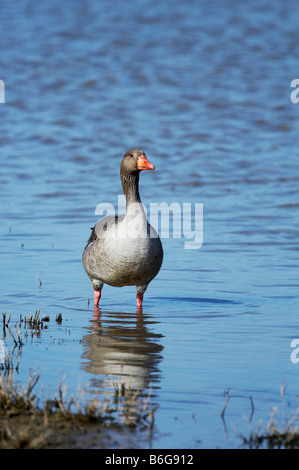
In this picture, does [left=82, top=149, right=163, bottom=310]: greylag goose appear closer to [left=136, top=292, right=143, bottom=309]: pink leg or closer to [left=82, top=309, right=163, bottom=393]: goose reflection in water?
[left=136, top=292, right=143, bottom=309]: pink leg

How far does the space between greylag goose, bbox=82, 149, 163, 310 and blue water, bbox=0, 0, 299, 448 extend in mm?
403

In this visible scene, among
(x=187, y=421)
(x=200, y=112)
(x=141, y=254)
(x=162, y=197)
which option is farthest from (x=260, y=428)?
(x=200, y=112)

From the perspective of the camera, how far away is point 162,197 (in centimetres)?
1526

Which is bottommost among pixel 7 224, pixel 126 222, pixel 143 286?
pixel 143 286

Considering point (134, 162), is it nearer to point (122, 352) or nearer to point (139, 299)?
point (139, 299)

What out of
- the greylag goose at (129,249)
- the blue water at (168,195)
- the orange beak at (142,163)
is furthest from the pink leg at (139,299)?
the orange beak at (142,163)

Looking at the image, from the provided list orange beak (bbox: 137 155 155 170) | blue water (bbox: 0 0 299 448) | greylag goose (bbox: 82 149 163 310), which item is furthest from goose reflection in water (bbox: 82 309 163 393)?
orange beak (bbox: 137 155 155 170)

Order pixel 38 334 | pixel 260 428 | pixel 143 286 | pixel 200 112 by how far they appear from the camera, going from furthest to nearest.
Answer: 1. pixel 200 112
2. pixel 143 286
3. pixel 38 334
4. pixel 260 428

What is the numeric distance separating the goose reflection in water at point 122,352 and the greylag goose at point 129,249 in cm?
41

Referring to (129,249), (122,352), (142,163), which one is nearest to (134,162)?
(142,163)

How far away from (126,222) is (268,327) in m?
1.83

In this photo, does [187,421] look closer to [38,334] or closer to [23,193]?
[38,334]

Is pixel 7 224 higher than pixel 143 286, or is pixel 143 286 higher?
pixel 7 224

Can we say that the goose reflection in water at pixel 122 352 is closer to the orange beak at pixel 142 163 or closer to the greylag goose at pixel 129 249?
the greylag goose at pixel 129 249
